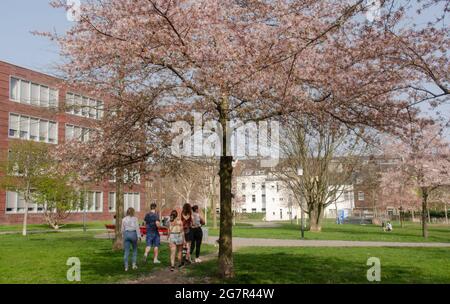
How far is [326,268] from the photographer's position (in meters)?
12.3

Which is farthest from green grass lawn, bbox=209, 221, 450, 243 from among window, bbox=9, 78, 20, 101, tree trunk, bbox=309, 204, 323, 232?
window, bbox=9, 78, 20, 101

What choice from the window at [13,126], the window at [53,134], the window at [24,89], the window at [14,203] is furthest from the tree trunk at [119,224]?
the window at [53,134]

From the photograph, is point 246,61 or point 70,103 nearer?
point 246,61

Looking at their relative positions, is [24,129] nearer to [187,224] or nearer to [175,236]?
[187,224]

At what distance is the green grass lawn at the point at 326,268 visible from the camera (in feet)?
34.2

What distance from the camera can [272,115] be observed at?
10930mm

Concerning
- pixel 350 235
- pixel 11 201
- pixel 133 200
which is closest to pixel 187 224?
pixel 350 235

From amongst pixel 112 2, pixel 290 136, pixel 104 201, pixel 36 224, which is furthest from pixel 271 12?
pixel 104 201

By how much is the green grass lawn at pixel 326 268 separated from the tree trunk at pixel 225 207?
0.37m

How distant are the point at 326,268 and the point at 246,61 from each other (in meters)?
6.12

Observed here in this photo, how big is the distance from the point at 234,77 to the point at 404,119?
14.2 ft

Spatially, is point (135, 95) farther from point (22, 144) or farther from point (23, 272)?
point (22, 144)

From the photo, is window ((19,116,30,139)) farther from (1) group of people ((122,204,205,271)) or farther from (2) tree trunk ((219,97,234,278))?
(2) tree trunk ((219,97,234,278))

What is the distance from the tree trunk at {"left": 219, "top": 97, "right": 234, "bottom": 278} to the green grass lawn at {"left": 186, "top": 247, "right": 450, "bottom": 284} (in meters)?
0.37
